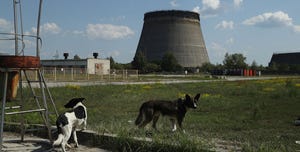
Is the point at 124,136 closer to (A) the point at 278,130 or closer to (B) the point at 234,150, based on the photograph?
(B) the point at 234,150

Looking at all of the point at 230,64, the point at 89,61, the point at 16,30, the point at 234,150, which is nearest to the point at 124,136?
the point at 234,150

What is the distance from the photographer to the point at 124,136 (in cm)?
624

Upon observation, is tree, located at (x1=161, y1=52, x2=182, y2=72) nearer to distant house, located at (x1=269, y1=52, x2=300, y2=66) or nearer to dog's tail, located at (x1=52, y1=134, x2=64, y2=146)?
distant house, located at (x1=269, y1=52, x2=300, y2=66)

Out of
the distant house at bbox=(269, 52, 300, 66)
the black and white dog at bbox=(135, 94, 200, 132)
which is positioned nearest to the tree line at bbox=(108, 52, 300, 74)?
the distant house at bbox=(269, 52, 300, 66)

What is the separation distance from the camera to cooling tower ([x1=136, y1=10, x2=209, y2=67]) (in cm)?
9038

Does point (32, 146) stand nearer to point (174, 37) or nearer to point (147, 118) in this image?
point (147, 118)

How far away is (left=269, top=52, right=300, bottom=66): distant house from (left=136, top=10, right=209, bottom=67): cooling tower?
31.7m

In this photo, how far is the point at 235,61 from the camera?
105000mm

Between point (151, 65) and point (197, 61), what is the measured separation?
12125 millimetres

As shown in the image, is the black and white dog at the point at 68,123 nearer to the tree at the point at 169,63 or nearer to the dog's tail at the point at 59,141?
the dog's tail at the point at 59,141

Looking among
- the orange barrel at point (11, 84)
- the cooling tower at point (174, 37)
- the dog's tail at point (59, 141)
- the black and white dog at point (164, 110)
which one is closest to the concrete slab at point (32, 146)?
the dog's tail at point (59, 141)

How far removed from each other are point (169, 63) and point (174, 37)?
6.37 metres

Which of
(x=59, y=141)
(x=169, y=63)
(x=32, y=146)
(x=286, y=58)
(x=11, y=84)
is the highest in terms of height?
(x=286, y=58)

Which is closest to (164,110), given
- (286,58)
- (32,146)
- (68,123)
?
(68,123)
